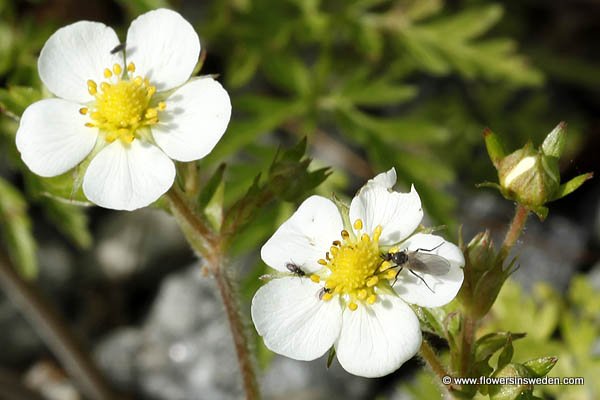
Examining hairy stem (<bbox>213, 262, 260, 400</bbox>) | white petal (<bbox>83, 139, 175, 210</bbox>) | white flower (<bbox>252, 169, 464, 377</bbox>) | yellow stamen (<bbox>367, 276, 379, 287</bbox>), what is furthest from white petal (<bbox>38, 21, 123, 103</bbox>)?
yellow stamen (<bbox>367, 276, 379, 287</bbox>)

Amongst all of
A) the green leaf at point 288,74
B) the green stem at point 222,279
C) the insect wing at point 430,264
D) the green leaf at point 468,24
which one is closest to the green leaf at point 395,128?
the green leaf at point 288,74

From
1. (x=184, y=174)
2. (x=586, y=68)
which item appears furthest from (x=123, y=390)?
(x=586, y=68)

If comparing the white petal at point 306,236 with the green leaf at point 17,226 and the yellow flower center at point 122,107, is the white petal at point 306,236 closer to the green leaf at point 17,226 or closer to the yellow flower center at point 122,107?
the yellow flower center at point 122,107

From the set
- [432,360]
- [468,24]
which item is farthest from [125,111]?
[468,24]

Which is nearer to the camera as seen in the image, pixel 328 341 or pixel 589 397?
pixel 328 341

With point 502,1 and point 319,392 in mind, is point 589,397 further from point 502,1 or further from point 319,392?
point 502,1

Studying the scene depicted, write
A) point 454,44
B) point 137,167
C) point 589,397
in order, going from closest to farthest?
point 137,167, point 589,397, point 454,44

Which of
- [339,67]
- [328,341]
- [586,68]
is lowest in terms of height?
[586,68]
